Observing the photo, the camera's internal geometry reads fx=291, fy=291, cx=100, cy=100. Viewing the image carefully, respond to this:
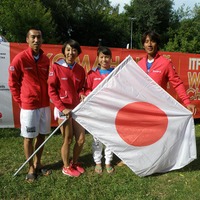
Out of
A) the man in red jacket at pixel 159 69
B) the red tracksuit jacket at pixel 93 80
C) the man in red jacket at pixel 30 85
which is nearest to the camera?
the man in red jacket at pixel 30 85

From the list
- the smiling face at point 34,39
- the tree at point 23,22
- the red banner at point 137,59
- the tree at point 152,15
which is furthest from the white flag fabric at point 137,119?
the tree at point 152,15

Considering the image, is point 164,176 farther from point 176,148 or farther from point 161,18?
point 161,18

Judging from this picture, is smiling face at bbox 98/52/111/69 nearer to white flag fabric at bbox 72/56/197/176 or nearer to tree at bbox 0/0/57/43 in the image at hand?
white flag fabric at bbox 72/56/197/176

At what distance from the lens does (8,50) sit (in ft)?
18.6

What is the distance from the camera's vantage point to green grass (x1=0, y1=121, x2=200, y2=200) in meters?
3.58

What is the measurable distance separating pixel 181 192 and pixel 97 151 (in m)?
1.29

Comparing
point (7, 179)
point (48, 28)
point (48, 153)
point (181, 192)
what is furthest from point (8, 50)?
point (48, 28)

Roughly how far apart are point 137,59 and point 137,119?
3059 millimetres

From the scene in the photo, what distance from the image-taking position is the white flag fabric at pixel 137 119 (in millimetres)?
3770

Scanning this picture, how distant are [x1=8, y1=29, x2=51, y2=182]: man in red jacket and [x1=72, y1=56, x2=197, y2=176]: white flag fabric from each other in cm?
53

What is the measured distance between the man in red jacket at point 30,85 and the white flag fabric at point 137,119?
0.53m

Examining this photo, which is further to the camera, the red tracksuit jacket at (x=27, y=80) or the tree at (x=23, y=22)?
the tree at (x=23, y=22)

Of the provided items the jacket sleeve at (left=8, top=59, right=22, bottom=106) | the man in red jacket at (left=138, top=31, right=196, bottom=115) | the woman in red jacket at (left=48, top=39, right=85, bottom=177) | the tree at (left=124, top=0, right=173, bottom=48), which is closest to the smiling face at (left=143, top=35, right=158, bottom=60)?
the man in red jacket at (left=138, top=31, right=196, bottom=115)

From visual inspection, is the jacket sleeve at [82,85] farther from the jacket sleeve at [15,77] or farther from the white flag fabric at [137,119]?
the jacket sleeve at [15,77]
